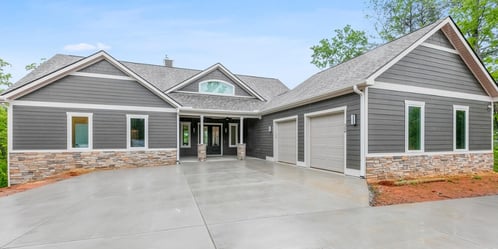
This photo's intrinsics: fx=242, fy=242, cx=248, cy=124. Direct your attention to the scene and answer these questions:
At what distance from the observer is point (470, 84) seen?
373 inches

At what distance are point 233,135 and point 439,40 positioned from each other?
1172cm

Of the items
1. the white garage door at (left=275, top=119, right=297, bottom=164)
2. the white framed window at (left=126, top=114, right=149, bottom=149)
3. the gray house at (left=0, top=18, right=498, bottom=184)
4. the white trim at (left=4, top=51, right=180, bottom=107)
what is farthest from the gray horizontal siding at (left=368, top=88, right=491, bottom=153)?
the white framed window at (left=126, top=114, right=149, bottom=149)

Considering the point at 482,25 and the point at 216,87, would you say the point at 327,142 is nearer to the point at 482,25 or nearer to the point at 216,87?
the point at 216,87

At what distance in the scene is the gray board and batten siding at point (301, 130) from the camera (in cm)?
777

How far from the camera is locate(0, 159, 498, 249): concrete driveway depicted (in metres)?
3.02

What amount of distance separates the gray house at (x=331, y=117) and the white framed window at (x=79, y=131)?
0.03 metres

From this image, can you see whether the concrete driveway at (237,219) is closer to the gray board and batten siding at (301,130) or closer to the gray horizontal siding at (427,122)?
the gray board and batten siding at (301,130)

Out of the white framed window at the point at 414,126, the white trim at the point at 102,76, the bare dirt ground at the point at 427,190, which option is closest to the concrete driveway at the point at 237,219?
the bare dirt ground at the point at 427,190

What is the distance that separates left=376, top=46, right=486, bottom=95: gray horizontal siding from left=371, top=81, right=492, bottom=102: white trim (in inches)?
4.5

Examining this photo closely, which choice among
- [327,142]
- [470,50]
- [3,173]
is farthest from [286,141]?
[3,173]

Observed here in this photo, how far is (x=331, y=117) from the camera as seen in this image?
9.09 metres

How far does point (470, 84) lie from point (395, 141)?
4722 mm

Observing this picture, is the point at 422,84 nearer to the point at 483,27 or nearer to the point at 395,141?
the point at 395,141

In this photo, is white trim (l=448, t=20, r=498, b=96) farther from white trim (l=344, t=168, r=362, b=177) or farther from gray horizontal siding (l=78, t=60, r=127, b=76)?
gray horizontal siding (l=78, t=60, r=127, b=76)
